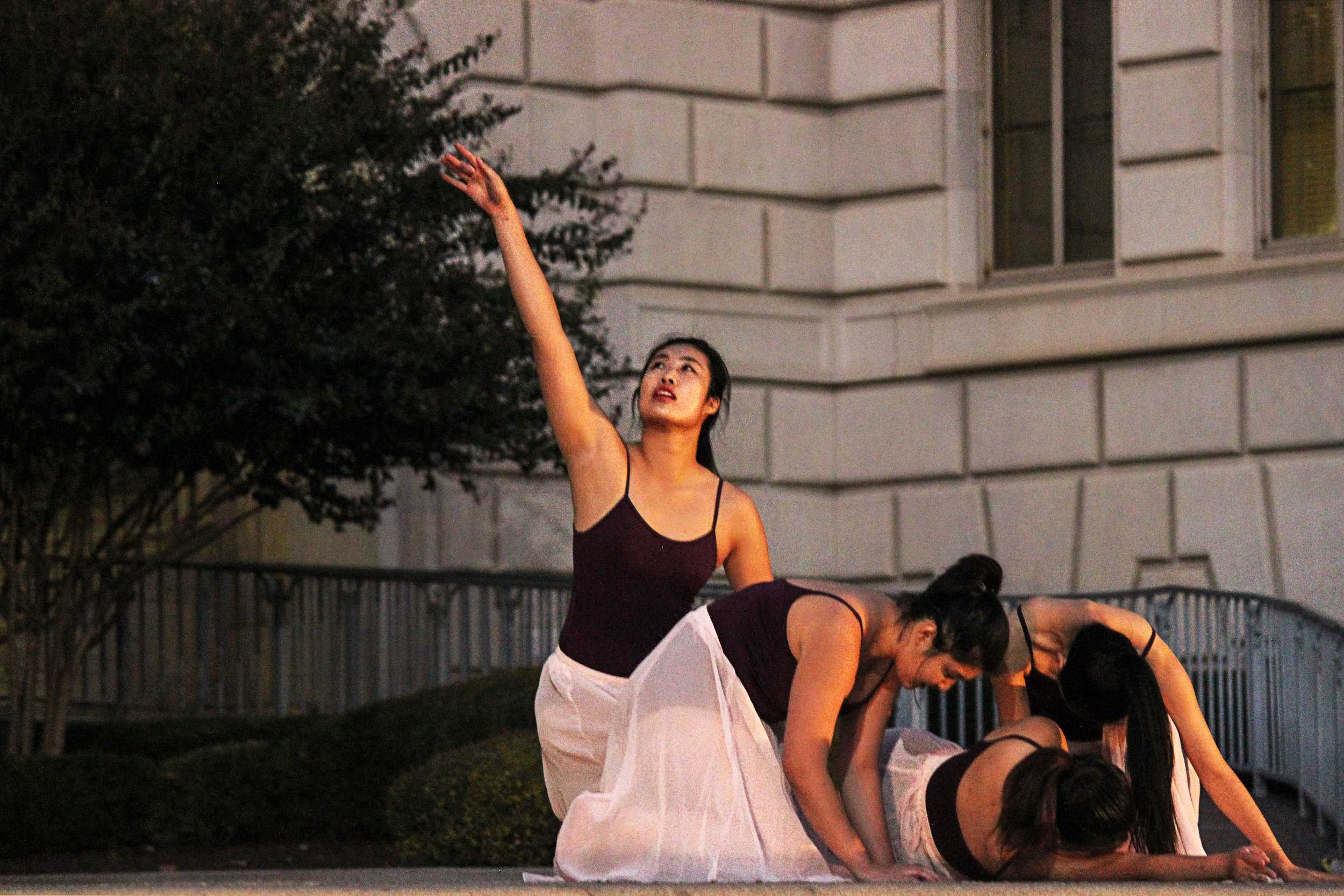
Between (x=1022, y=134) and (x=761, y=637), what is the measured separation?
38.5ft

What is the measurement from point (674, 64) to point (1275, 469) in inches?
205

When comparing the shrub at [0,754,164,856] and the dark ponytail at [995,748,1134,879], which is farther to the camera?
the shrub at [0,754,164,856]

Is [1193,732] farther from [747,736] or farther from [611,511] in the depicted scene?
[611,511]

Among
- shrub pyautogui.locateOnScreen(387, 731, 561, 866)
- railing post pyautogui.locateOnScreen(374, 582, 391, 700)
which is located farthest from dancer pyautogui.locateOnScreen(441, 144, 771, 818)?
railing post pyautogui.locateOnScreen(374, 582, 391, 700)

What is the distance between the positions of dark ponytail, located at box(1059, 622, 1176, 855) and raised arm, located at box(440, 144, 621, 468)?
151 cm

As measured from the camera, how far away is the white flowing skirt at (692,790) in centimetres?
654

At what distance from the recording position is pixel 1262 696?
40.2 ft

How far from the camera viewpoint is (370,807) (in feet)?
42.9

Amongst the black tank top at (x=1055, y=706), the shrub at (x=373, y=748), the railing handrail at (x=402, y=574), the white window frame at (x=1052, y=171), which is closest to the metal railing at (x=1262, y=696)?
the railing handrail at (x=402, y=574)

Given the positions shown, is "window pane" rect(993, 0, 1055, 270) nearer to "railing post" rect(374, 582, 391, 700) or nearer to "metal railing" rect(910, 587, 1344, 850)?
"metal railing" rect(910, 587, 1344, 850)

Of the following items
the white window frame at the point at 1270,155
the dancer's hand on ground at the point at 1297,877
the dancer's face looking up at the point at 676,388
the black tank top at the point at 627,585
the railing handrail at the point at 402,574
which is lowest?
the dancer's hand on ground at the point at 1297,877

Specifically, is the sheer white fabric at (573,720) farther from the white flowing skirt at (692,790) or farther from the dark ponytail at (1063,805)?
the dark ponytail at (1063,805)

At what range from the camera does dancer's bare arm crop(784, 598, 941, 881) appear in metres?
6.34

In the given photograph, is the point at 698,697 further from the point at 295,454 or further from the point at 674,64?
the point at 674,64
